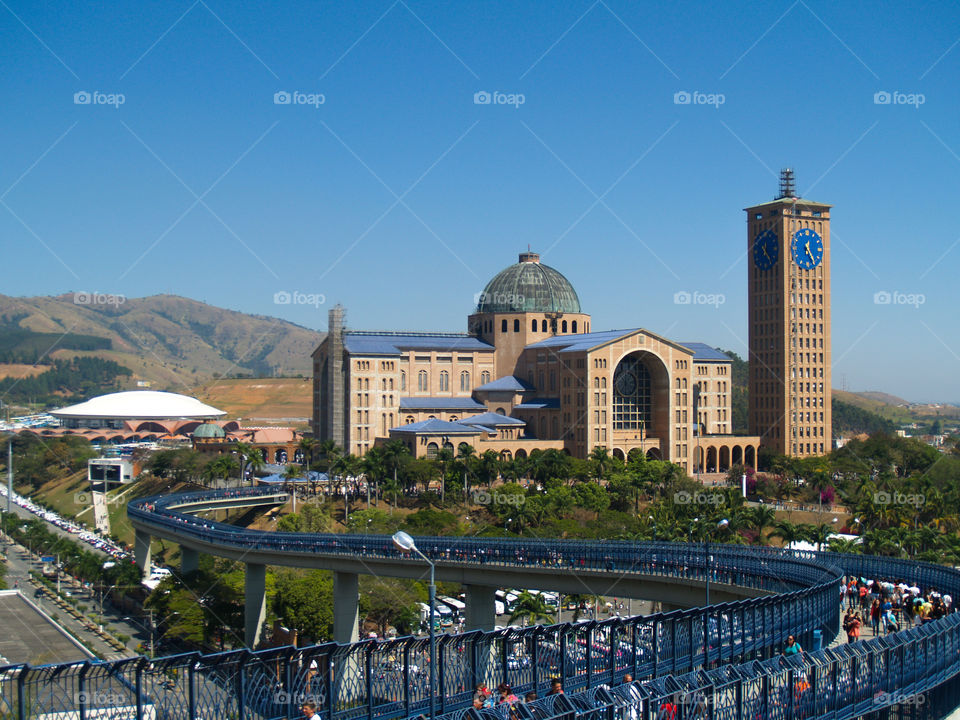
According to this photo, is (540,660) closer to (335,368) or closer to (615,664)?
(615,664)

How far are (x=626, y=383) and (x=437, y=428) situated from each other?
20.6m

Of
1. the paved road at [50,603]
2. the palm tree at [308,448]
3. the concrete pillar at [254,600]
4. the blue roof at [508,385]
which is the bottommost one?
the paved road at [50,603]

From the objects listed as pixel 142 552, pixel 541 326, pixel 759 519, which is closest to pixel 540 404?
pixel 541 326

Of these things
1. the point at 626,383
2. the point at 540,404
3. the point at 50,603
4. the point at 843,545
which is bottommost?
the point at 50,603

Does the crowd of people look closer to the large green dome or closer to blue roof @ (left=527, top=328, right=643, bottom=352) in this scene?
blue roof @ (left=527, top=328, right=643, bottom=352)

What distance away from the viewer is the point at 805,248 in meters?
115

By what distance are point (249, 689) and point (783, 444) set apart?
99.5m

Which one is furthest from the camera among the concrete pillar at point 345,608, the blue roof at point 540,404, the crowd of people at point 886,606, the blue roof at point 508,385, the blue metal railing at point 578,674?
the blue roof at point 508,385

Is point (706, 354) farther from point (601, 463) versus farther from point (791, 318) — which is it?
point (601, 463)

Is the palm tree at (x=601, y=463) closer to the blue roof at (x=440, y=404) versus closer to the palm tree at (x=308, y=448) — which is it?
the blue roof at (x=440, y=404)

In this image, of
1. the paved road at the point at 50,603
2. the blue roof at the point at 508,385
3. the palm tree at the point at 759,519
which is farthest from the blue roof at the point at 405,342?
the palm tree at the point at 759,519

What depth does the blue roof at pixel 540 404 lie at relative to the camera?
109 metres

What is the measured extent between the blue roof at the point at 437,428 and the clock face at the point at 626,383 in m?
15.6

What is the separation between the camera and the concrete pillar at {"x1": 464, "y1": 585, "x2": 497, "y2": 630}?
168ft
